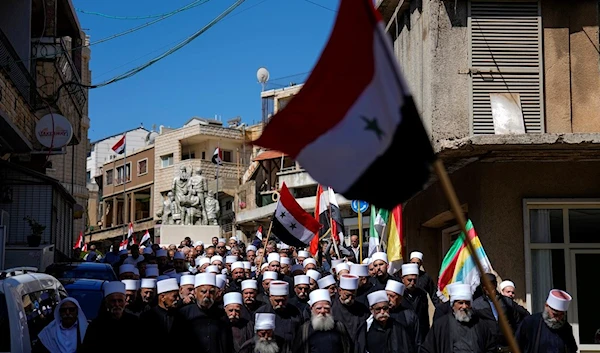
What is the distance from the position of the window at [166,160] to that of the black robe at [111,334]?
194ft

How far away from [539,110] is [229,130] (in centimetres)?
5358

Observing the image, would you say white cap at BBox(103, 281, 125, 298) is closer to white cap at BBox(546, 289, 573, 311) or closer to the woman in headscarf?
the woman in headscarf

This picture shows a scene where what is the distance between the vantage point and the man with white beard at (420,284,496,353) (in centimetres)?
1103

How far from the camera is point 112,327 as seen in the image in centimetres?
1027

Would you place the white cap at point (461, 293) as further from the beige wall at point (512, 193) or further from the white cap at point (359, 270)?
the beige wall at point (512, 193)

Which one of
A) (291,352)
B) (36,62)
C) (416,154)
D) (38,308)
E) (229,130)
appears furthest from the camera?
(229,130)

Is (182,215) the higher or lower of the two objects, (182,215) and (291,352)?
the higher

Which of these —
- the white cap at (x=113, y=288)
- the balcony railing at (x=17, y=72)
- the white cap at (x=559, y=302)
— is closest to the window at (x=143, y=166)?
the balcony railing at (x=17, y=72)

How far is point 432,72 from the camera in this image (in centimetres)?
1605

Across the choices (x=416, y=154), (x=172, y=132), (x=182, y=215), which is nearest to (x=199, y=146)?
(x=172, y=132)

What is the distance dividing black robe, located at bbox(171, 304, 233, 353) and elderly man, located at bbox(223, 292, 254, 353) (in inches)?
15.4

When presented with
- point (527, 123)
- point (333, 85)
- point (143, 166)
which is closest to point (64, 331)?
point (333, 85)

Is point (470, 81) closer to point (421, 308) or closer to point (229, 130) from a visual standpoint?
point (421, 308)

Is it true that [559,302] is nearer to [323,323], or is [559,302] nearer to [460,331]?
[460,331]
